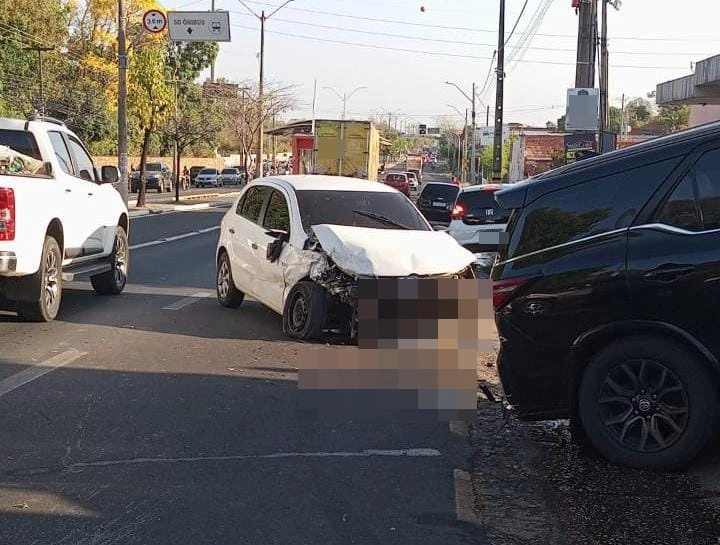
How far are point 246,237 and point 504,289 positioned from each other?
5.80 meters

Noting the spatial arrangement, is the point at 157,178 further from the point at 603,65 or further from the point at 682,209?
the point at 682,209

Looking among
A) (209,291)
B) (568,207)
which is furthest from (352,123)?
(568,207)

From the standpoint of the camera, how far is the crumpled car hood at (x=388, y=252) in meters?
9.00

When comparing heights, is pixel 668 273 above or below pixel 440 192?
below

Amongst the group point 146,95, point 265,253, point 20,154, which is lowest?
point 265,253

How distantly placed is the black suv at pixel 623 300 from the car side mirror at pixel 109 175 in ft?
24.4

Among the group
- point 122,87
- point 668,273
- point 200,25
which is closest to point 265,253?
point 668,273

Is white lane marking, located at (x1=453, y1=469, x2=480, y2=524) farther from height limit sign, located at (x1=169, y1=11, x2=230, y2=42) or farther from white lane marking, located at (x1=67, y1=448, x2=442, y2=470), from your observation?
height limit sign, located at (x1=169, y1=11, x2=230, y2=42)

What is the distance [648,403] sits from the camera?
5.60 metres

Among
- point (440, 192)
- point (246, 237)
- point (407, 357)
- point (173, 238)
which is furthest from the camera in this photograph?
point (440, 192)

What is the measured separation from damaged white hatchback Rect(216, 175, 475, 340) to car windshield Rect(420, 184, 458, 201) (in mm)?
16394

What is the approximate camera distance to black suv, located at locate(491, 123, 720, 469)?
17.7ft

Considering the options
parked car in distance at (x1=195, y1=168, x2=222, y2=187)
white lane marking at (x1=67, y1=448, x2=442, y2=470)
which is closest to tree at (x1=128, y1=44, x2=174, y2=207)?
parked car in distance at (x1=195, y1=168, x2=222, y2=187)

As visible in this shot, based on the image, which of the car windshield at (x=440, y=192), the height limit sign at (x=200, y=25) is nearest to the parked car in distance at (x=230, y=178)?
the height limit sign at (x=200, y=25)
